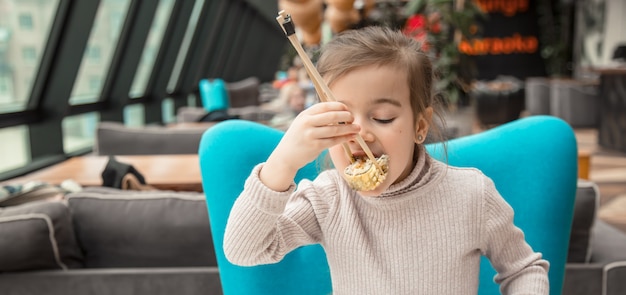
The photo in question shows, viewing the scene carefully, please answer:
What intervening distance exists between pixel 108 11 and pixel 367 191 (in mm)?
6121

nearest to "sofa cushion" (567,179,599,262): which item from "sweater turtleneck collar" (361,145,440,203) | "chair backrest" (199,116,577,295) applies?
"chair backrest" (199,116,577,295)

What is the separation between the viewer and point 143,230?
5.22 feet

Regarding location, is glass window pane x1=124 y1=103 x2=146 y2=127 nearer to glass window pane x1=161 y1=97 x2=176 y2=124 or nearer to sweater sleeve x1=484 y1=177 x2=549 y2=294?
glass window pane x1=161 y1=97 x2=176 y2=124

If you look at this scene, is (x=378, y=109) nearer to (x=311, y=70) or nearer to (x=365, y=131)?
(x=365, y=131)

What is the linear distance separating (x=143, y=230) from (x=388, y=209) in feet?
2.68

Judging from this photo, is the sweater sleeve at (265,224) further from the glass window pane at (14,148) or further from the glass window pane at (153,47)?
the glass window pane at (153,47)

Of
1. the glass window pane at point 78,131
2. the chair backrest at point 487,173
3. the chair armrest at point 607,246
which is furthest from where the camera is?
the glass window pane at point 78,131

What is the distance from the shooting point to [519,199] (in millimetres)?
1315

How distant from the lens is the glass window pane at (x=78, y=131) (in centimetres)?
556

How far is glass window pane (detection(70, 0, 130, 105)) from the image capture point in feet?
19.8

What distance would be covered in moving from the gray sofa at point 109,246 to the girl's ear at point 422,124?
0.76 m

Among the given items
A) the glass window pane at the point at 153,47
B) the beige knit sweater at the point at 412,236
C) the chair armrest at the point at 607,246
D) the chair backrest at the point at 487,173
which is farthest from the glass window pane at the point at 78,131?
the beige knit sweater at the point at 412,236

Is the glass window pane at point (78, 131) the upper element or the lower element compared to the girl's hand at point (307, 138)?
lower

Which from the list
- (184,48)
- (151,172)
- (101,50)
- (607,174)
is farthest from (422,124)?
(184,48)
